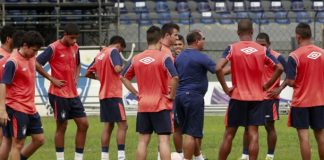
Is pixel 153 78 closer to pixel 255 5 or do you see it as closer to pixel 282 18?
pixel 282 18

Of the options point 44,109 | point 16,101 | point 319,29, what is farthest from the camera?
point 319,29

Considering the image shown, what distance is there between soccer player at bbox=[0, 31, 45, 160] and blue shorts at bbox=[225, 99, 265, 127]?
3.08 metres

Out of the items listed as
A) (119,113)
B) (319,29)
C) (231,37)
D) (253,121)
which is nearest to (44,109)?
(231,37)

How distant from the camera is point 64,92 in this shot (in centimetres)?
1502

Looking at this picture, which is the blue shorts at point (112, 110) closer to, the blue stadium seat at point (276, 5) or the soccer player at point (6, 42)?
the soccer player at point (6, 42)

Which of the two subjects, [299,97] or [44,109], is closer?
[299,97]

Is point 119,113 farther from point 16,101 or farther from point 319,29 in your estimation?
point 319,29

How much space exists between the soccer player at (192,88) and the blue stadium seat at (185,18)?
763 inches

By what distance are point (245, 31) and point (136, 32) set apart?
2069 cm

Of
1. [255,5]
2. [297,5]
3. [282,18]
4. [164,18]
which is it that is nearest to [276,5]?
[297,5]

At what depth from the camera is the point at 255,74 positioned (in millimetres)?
13242

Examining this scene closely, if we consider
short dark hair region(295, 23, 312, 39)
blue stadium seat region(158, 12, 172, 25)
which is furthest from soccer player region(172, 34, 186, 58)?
blue stadium seat region(158, 12, 172, 25)

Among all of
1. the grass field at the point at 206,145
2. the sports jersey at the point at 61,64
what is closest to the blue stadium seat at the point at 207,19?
the grass field at the point at 206,145

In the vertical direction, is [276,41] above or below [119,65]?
below
